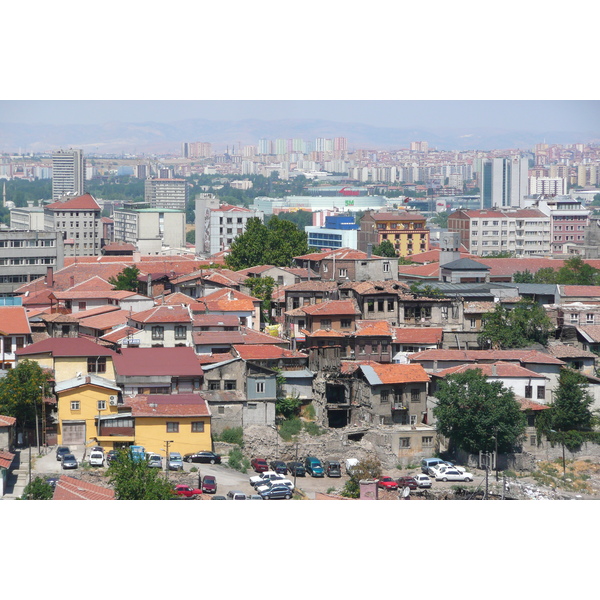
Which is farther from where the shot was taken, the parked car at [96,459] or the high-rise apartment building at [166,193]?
the high-rise apartment building at [166,193]

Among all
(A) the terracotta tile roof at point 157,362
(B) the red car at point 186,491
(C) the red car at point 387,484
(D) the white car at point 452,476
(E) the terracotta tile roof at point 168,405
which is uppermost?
(A) the terracotta tile roof at point 157,362

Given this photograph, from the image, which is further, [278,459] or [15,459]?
[278,459]

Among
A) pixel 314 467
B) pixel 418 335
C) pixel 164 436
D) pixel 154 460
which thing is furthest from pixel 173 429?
pixel 418 335

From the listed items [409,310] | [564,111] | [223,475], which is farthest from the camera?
[564,111]

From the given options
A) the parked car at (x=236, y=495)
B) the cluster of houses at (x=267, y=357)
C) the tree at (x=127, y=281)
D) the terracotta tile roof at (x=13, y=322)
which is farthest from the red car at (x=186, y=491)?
the tree at (x=127, y=281)

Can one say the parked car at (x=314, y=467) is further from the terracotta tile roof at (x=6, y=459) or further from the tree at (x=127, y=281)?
the tree at (x=127, y=281)

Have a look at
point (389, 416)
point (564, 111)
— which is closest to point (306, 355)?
point (389, 416)

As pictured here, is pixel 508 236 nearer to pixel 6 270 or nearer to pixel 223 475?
pixel 6 270
